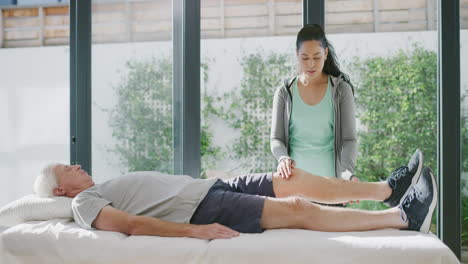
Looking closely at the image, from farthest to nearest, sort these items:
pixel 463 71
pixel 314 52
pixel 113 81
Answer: pixel 113 81
pixel 463 71
pixel 314 52

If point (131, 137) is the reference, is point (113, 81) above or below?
above

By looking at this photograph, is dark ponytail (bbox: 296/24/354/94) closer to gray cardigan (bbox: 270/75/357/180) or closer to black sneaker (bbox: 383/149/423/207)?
gray cardigan (bbox: 270/75/357/180)

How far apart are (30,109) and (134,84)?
1.20 meters

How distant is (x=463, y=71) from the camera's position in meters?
2.82

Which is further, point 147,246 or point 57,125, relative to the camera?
point 57,125

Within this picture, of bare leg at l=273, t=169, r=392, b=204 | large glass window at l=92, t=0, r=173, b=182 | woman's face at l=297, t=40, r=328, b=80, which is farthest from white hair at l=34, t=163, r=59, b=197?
woman's face at l=297, t=40, r=328, b=80

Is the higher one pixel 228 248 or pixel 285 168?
pixel 285 168

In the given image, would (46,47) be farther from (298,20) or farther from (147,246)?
(147,246)

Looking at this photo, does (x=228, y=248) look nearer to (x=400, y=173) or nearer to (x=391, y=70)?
(x=400, y=173)

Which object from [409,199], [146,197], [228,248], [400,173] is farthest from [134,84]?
[409,199]

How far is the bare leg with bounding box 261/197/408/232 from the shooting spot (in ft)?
6.27

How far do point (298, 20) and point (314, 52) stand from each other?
0.59 meters

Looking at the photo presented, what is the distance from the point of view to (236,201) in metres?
2.04

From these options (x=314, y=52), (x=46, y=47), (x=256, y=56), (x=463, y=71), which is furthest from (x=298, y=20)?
(x=46, y=47)
